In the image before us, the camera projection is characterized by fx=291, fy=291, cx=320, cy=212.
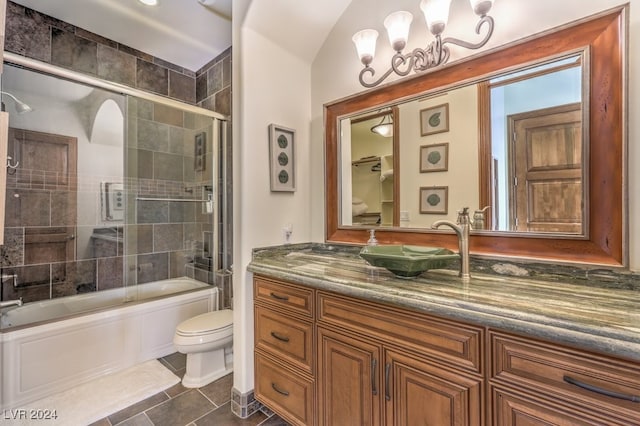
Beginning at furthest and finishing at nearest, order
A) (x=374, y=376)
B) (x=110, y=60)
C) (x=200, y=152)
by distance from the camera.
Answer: (x=200, y=152) → (x=110, y=60) → (x=374, y=376)

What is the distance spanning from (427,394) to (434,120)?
51.7 inches

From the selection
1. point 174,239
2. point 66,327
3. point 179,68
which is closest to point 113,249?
point 174,239

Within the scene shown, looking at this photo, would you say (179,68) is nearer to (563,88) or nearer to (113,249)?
(113,249)

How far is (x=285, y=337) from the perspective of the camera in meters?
1.55

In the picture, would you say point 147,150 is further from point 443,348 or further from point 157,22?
point 443,348

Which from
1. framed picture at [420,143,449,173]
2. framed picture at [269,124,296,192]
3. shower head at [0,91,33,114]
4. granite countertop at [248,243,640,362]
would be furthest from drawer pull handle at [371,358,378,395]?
shower head at [0,91,33,114]

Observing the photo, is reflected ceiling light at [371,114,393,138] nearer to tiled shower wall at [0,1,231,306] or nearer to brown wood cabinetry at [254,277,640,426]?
brown wood cabinetry at [254,277,640,426]

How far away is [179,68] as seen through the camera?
10.2 feet

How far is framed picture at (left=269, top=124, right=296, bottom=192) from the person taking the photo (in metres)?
1.92

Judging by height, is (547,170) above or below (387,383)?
above

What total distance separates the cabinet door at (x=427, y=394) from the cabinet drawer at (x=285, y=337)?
1.43ft

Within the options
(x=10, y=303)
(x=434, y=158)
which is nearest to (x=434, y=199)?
(x=434, y=158)

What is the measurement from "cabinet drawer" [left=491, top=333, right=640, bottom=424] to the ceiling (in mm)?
2727

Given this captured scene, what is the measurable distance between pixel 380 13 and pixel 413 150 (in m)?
0.88
